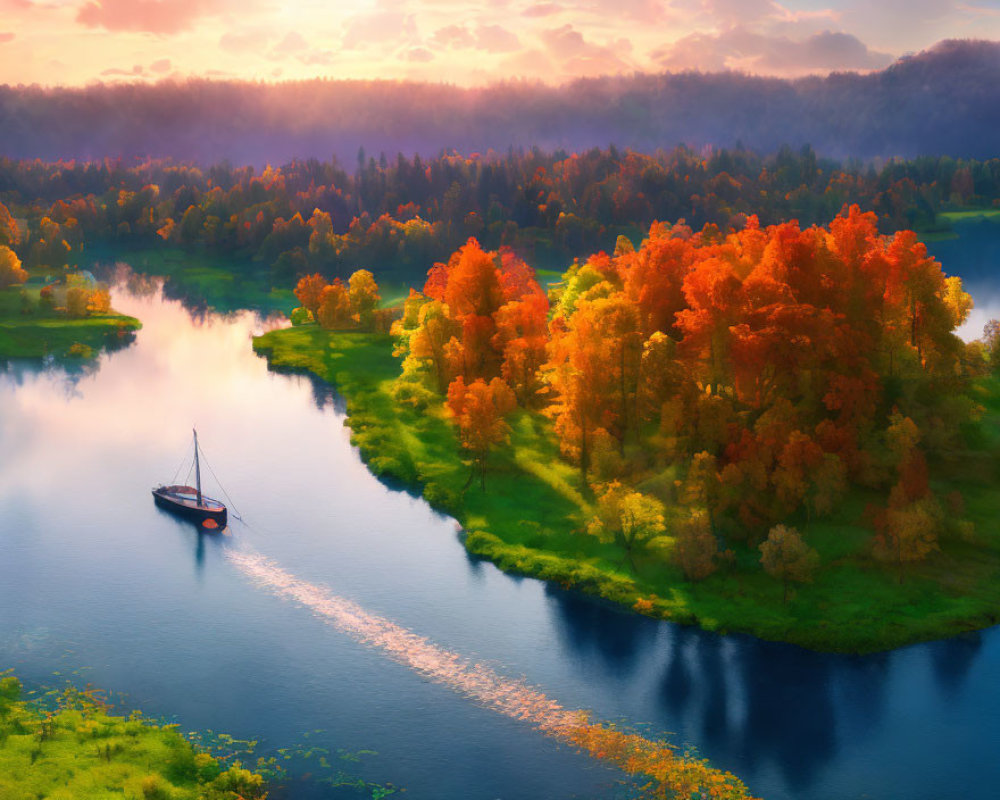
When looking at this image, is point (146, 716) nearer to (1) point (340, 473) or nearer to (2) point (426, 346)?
(1) point (340, 473)

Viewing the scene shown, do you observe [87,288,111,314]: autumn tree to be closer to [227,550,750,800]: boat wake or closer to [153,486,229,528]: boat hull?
[153,486,229,528]: boat hull

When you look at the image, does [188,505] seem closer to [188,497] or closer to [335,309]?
[188,497]

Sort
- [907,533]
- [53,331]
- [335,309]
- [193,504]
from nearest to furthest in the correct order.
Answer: [907,533], [193,504], [335,309], [53,331]

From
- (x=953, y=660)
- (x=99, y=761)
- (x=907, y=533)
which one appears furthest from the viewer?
(x=907, y=533)

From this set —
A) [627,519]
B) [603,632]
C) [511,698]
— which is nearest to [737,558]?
[627,519]

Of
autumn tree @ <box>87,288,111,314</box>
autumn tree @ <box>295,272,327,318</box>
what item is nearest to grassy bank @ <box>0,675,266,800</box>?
autumn tree @ <box>295,272,327,318</box>

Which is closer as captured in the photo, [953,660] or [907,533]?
[953,660]

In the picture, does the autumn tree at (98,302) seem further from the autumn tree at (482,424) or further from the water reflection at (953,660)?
the water reflection at (953,660)
